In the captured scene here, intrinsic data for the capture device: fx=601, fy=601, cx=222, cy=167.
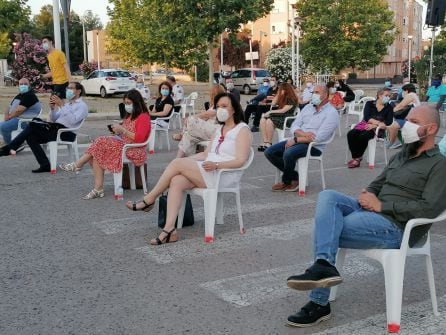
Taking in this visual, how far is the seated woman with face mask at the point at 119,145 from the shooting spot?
775 cm

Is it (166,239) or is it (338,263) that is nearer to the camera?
(338,263)

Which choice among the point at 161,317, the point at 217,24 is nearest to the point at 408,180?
the point at 161,317

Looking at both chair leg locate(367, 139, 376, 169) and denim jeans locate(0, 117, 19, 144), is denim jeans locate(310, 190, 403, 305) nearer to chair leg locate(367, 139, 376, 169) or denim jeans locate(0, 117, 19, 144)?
chair leg locate(367, 139, 376, 169)

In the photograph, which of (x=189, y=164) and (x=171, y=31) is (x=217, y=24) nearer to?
(x=171, y=31)

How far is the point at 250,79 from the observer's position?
40875 mm

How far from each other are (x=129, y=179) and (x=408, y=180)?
17.1ft

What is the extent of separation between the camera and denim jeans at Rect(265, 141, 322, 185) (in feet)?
27.0

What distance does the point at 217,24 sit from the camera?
1163 inches

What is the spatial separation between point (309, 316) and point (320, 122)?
4.97 m

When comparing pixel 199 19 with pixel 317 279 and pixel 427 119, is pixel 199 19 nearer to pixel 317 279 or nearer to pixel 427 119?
pixel 427 119

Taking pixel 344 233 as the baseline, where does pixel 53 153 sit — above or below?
below

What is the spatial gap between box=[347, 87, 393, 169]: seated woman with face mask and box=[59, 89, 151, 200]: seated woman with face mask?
168 inches

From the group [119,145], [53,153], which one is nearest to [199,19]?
[53,153]

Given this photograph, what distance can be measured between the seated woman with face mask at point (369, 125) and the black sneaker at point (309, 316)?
7.00 m
